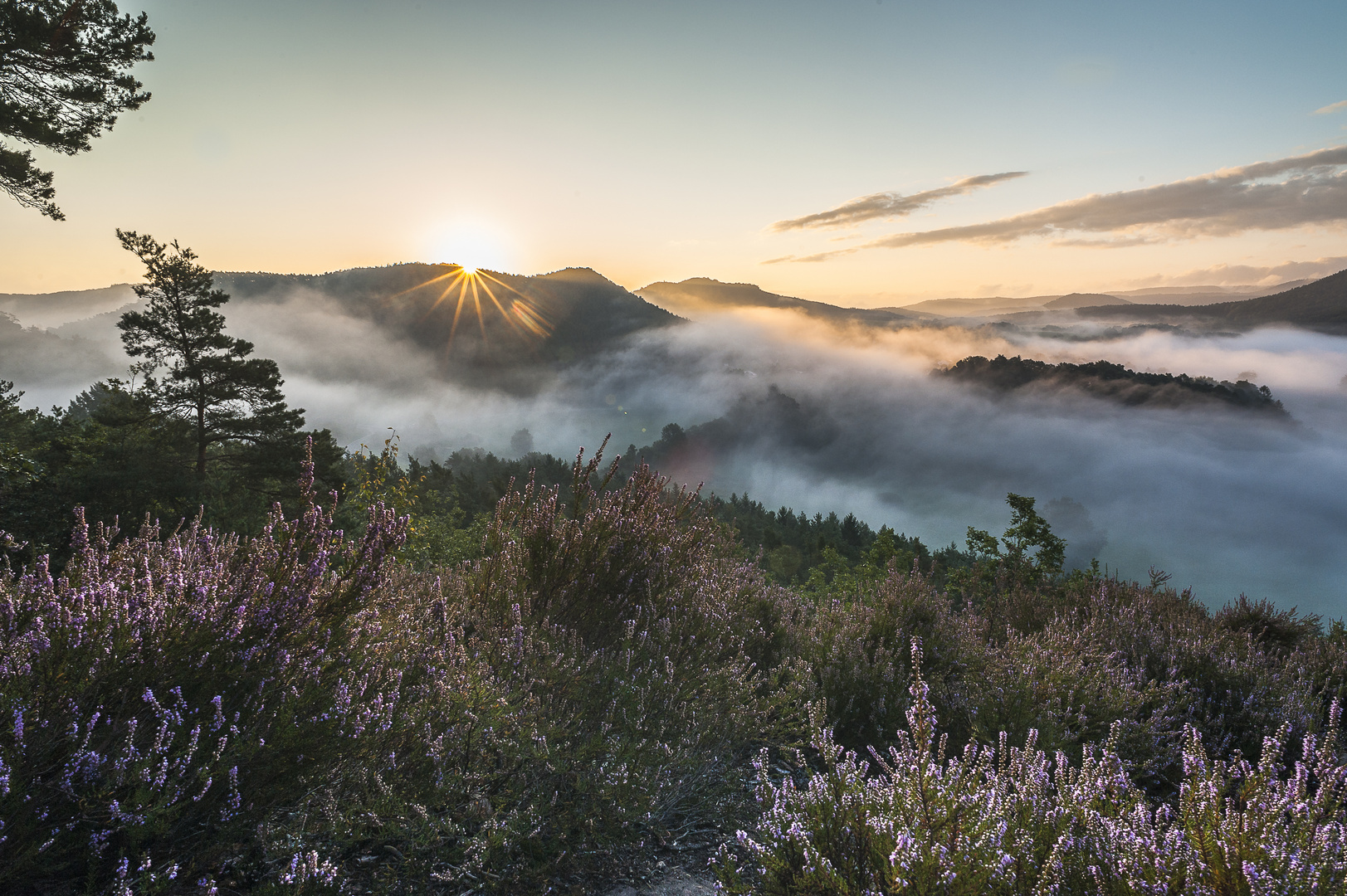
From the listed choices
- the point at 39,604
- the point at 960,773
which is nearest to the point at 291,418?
the point at 39,604

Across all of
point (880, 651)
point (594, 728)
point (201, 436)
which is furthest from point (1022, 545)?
point (201, 436)

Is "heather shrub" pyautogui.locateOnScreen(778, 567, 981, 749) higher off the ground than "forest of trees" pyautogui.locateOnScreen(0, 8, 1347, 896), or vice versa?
"forest of trees" pyautogui.locateOnScreen(0, 8, 1347, 896)

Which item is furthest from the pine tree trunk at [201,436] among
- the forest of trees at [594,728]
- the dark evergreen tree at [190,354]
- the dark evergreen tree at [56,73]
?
the forest of trees at [594,728]

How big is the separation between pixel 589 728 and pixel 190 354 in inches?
800

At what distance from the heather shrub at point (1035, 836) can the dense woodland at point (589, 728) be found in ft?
0.05

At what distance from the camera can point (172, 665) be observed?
223 centimetres

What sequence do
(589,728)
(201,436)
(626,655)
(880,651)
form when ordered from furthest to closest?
(201,436)
(880,651)
(626,655)
(589,728)

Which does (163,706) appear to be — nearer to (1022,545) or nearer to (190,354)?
(1022,545)

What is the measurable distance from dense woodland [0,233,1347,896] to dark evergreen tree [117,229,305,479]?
17.5 meters

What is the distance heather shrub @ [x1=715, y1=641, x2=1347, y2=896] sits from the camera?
1662 mm

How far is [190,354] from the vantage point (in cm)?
1786

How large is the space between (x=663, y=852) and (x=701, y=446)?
186 metres

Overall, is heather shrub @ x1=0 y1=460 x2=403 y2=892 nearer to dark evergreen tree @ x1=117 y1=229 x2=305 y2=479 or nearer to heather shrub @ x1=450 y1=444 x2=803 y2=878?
heather shrub @ x1=450 y1=444 x2=803 y2=878

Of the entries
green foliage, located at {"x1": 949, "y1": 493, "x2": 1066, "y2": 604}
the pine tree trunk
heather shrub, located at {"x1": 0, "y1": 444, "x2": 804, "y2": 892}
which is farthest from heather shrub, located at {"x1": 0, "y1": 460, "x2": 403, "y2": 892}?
the pine tree trunk
